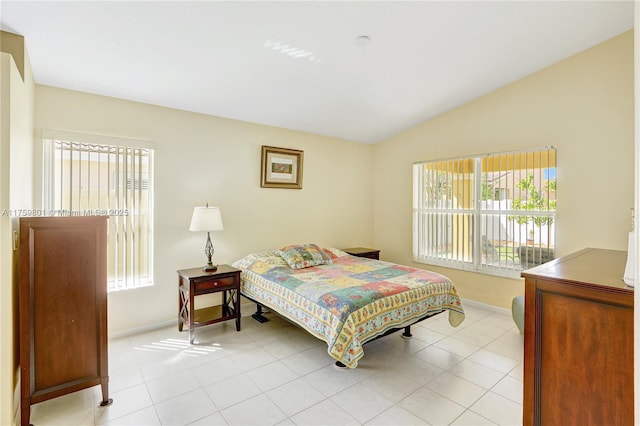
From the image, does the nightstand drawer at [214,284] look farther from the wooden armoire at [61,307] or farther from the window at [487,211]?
the window at [487,211]

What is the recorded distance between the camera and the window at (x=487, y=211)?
3.59m

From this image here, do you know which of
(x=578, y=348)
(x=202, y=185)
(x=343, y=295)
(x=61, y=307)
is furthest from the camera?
(x=202, y=185)

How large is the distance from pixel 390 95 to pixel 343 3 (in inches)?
65.7

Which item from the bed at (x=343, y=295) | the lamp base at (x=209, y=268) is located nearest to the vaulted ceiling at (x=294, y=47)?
the lamp base at (x=209, y=268)

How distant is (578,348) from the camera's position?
1311 millimetres

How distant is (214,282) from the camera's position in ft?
10.6

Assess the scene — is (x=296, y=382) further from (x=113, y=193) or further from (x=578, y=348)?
(x=113, y=193)

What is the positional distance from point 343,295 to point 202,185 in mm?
2080

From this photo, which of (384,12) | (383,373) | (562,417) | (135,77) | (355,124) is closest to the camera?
(562,417)

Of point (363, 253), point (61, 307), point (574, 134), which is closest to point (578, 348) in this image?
point (61, 307)

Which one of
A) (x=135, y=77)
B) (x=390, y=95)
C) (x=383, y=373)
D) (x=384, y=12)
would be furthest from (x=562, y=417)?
(x=135, y=77)

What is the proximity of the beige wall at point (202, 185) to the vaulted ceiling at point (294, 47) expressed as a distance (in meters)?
0.19

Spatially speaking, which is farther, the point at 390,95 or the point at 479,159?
the point at 479,159

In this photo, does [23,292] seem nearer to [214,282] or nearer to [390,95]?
[214,282]
